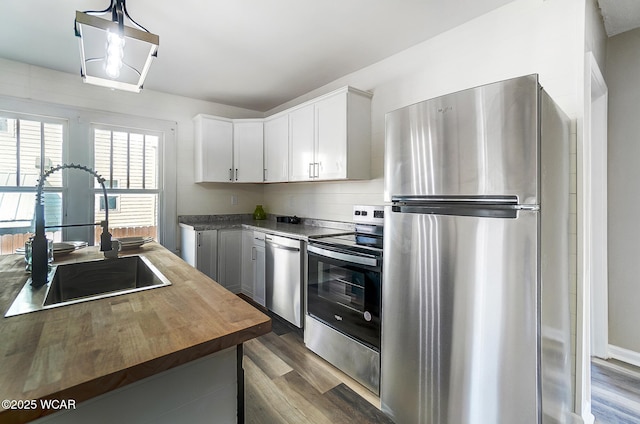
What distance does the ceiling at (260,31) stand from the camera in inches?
75.3

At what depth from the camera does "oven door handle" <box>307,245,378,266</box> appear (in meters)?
1.88

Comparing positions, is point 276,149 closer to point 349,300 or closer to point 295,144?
point 295,144

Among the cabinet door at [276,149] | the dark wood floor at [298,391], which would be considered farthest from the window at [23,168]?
the dark wood floor at [298,391]

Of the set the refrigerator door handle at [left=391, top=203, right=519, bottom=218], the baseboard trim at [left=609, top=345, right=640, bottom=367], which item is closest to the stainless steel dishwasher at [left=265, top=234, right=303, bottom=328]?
the refrigerator door handle at [left=391, top=203, right=519, bottom=218]

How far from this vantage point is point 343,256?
207 centimetres

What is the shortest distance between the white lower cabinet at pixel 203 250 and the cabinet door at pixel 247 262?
1.05 feet

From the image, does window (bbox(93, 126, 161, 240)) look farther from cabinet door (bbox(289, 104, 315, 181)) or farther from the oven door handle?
the oven door handle

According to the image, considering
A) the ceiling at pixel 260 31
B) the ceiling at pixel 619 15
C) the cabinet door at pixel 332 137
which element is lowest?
the cabinet door at pixel 332 137

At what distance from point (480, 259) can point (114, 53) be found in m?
2.00

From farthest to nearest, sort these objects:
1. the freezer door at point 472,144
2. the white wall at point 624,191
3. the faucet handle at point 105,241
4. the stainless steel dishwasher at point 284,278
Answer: the stainless steel dishwasher at point 284,278 < the white wall at point 624,191 < the faucet handle at point 105,241 < the freezer door at point 472,144

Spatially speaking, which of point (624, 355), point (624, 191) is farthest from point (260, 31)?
point (624, 355)

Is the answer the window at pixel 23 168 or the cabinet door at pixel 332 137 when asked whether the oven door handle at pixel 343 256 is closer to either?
the cabinet door at pixel 332 137

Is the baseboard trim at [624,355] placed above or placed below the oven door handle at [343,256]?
below

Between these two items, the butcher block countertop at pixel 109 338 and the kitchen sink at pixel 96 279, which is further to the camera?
the kitchen sink at pixel 96 279
